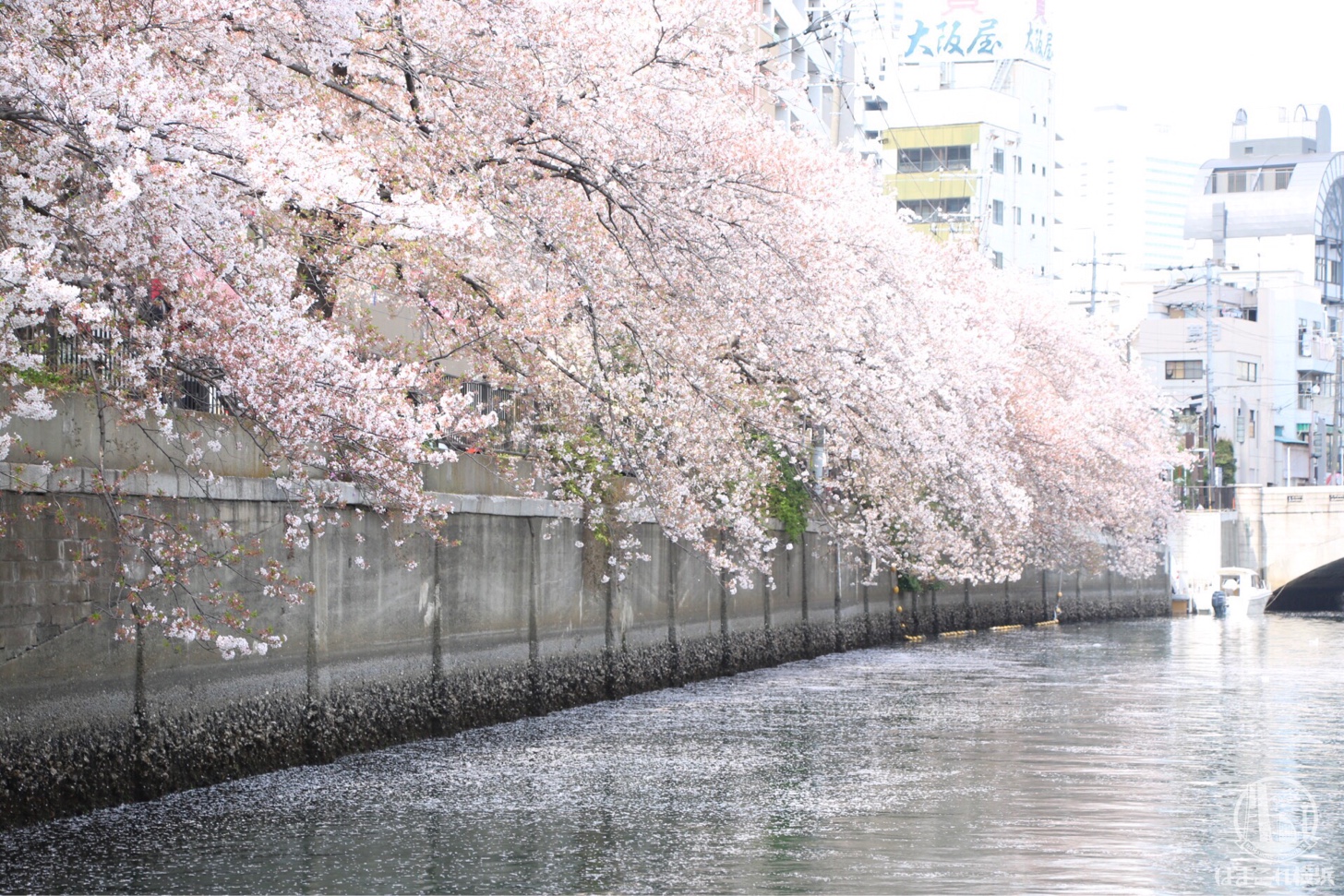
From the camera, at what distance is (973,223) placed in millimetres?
66625

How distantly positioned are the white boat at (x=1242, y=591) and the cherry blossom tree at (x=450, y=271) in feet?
130

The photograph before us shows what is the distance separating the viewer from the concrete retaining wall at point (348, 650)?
55.2 ft

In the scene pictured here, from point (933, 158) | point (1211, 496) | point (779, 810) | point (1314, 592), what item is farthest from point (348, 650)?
point (933, 158)

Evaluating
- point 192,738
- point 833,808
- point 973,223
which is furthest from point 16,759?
point 973,223

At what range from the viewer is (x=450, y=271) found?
Answer: 19.9 m

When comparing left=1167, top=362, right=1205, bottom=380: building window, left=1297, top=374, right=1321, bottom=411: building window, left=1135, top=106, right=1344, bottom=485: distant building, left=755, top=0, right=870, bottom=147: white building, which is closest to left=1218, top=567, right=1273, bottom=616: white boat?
left=1135, top=106, right=1344, bottom=485: distant building

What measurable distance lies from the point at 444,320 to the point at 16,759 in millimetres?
7005

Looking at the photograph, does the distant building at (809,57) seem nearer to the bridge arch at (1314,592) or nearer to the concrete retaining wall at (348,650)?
the concrete retaining wall at (348,650)

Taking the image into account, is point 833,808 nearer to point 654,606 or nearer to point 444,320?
point 444,320

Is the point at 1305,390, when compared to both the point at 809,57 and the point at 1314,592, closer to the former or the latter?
the point at 1314,592

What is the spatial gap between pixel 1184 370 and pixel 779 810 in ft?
324

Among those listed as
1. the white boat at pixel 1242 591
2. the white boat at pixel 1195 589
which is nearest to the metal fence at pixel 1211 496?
the white boat at pixel 1195 589

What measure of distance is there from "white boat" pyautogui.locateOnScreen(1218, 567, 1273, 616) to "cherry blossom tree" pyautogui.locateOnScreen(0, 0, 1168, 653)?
130ft

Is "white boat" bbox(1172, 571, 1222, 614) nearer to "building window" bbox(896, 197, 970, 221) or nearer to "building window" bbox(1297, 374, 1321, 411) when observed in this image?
"building window" bbox(896, 197, 970, 221)
